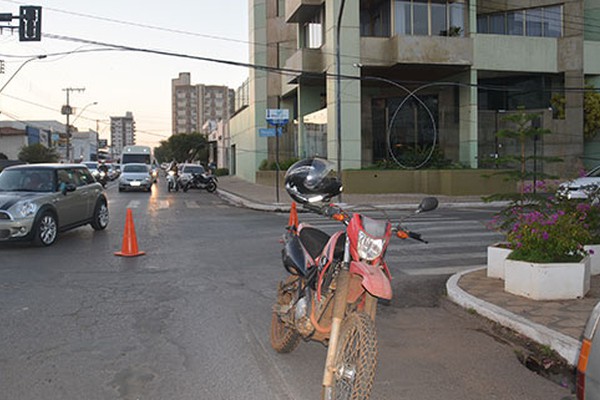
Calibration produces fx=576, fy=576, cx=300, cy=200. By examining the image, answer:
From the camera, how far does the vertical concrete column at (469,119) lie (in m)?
27.5

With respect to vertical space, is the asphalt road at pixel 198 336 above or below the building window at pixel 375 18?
below

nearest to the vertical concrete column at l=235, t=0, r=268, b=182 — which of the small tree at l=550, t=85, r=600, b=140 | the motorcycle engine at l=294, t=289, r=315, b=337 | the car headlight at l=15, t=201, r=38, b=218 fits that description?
the small tree at l=550, t=85, r=600, b=140

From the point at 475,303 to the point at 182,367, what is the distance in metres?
3.45

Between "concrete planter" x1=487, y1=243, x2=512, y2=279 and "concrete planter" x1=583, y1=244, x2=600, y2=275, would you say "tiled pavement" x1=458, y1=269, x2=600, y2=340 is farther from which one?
"concrete planter" x1=583, y1=244, x2=600, y2=275

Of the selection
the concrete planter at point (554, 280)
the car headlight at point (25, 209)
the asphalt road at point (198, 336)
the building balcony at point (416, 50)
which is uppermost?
the building balcony at point (416, 50)

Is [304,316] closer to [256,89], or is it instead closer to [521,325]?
[521,325]

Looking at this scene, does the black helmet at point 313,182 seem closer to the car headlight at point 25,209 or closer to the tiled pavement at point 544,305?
the tiled pavement at point 544,305

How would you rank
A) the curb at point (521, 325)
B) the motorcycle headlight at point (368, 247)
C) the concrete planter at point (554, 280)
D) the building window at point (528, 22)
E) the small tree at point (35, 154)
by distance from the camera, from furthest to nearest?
the small tree at point (35, 154)
the building window at point (528, 22)
the concrete planter at point (554, 280)
the curb at point (521, 325)
the motorcycle headlight at point (368, 247)

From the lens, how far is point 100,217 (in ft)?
46.0

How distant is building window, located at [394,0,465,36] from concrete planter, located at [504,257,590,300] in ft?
71.8

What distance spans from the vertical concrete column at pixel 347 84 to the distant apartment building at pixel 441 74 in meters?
0.05

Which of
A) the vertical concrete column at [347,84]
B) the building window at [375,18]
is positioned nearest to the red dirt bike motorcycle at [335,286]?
the vertical concrete column at [347,84]

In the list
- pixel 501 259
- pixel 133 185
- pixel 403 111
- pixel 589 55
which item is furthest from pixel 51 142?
pixel 501 259

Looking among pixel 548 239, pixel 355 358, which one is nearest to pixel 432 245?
pixel 548 239
